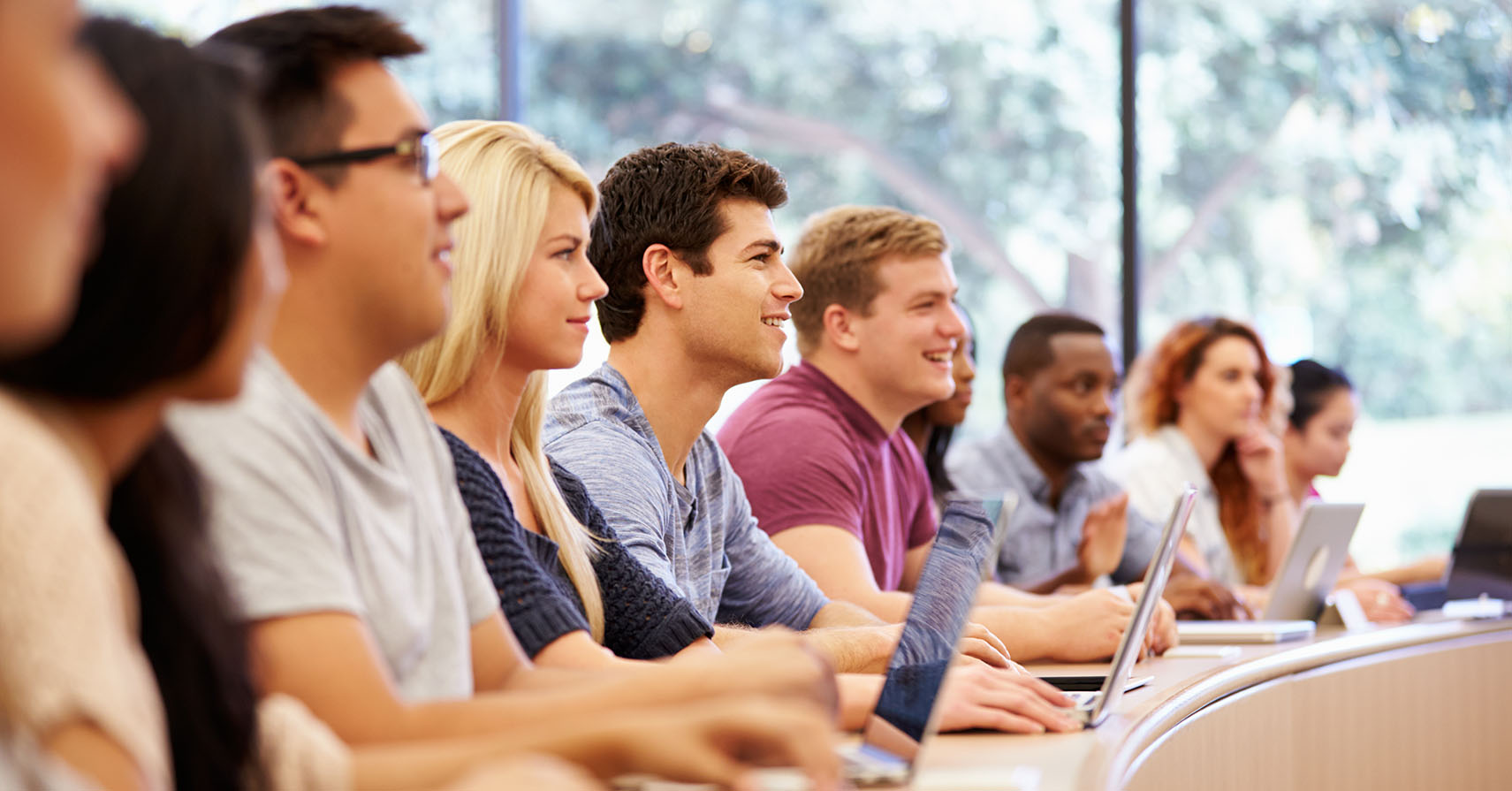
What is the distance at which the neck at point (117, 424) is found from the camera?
824mm

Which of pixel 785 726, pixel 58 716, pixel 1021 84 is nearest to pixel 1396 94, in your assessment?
pixel 1021 84

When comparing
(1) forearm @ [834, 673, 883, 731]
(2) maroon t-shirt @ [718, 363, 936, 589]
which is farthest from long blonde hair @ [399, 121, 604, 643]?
(2) maroon t-shirt @ [718, 363, 936, 589]

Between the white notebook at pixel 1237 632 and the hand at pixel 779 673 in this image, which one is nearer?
the hand at pixel 779 673

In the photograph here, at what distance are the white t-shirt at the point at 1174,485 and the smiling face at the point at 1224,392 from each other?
0.08 meters

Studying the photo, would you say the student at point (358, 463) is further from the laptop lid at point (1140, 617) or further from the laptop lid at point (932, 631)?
the laptop lid at point (1140, 617)

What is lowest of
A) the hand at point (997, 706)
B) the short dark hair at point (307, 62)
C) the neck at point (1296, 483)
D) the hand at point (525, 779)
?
the neck at point (1296, 483)

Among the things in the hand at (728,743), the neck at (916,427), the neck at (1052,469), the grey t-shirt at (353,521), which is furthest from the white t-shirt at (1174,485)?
the hand at (728,743)

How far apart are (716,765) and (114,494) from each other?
1.28ft

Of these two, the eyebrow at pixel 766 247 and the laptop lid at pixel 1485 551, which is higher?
the eyebrow at pixel 766 247

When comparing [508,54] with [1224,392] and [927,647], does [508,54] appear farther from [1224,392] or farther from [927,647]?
[927,647]

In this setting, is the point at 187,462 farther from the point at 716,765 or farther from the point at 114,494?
the point at 716,765

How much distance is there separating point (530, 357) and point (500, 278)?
0.10 m

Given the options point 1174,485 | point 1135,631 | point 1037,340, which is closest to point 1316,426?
point 1174,485

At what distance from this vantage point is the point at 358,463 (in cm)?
120
